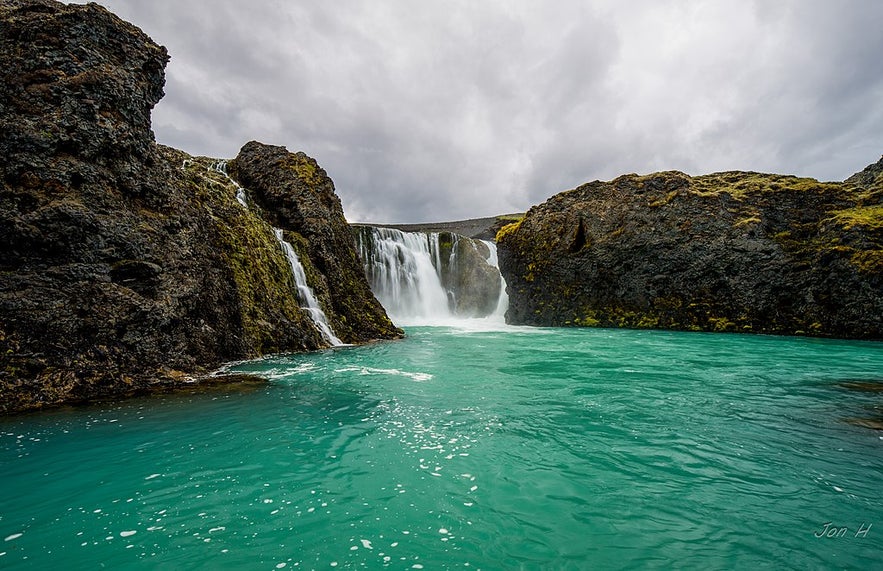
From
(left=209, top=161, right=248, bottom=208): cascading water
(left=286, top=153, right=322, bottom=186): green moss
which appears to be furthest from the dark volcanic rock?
(left=209, top=161, right=248, bottom=208): cascading water

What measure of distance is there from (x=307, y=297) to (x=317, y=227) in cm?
491

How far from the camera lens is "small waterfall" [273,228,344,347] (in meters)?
19.0

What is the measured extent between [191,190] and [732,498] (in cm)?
1899

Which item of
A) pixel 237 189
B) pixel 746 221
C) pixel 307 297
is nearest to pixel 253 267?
pixel 307 297

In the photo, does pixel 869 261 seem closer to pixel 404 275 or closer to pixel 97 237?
pixel 404 275

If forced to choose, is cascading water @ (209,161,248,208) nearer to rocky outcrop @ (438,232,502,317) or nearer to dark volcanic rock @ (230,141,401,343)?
dark volcanic rock @ (230,141,401,343)

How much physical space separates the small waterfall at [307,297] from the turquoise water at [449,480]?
8766 millimetres

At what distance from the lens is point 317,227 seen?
22.3 m

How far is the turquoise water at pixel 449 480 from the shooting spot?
378cm

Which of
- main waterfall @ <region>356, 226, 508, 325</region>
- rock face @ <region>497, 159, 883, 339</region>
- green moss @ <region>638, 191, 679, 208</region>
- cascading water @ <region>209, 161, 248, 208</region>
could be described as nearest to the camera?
cascading water @ <region>209, 161, 248, 208</region>

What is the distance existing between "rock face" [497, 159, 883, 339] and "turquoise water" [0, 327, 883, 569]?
65.9ft

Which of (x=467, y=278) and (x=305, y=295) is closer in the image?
(x=305, y=295)

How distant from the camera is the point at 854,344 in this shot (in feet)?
68.9
